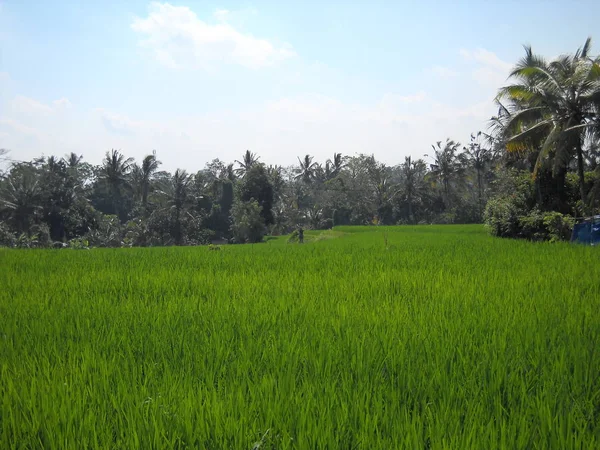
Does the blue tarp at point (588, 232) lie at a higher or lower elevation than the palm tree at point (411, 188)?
lower

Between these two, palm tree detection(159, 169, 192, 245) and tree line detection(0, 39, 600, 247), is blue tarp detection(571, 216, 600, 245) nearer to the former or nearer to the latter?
tree line detection(0, 39, 600, 247)

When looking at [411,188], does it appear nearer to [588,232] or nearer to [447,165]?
[447,165]

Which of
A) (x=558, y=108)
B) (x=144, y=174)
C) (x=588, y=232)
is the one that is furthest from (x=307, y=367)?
(x=144, y=174)

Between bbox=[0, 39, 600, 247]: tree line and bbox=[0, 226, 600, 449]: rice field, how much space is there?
954 centimetres

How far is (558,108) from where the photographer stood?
1272cm

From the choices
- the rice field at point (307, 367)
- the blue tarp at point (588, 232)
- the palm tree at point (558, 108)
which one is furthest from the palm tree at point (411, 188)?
the rice field at point (307, 367)

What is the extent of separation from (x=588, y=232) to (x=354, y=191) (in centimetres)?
2727

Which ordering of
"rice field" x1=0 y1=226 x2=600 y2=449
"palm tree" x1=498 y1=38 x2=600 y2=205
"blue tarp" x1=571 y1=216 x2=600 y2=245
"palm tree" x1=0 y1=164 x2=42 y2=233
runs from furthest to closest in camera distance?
"palm tree" x1=0 y1=164 x2=42 y2=233 < "palm tree" x1=498 y1=38 x2=600 y2=205 < "blue tarp" x1=571 y1=216 x2=600 y2=245 < "rice field" x1=0 y1=226 x2=600 y2=449

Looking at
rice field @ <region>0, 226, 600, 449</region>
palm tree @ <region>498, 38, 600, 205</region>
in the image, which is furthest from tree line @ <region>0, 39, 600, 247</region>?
rice field @ <region>0, 226, 600, 449</region>

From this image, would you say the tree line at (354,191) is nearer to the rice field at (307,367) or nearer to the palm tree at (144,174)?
the palm tree at (144,174)

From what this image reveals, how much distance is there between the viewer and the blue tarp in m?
9.60

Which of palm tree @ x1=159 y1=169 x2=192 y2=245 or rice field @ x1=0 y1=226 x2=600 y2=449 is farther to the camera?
palm tree @ x1=159 y1=169 x2=192 y2=245

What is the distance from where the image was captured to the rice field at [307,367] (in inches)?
66.2

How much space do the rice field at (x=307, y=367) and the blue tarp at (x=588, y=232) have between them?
19.0ft
